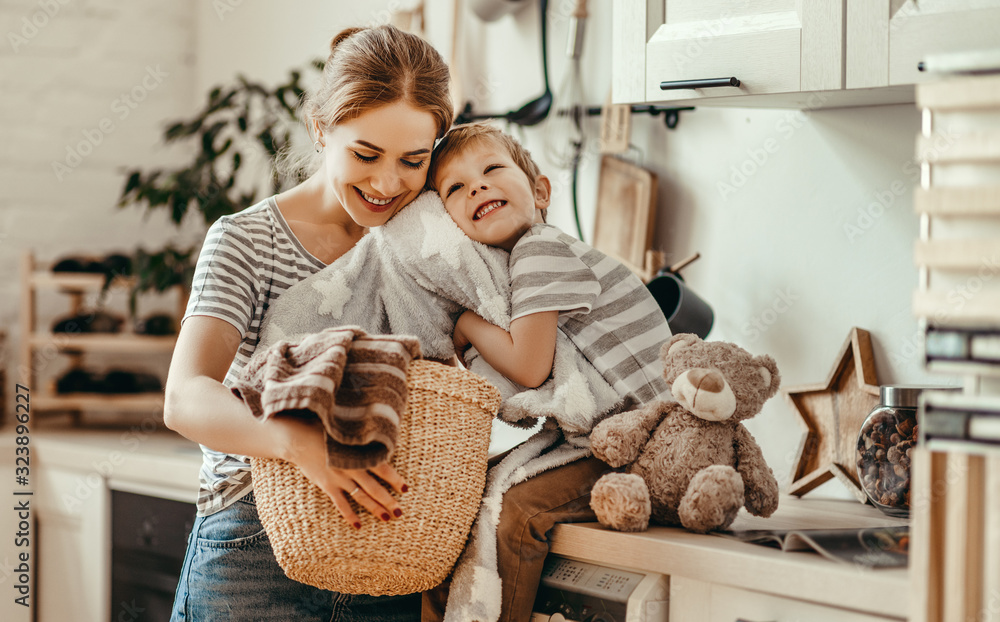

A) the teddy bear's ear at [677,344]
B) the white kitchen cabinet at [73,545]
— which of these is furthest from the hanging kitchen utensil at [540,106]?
the white kitchen cabinet at [73,545]

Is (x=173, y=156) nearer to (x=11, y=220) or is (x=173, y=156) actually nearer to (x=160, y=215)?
(x=160, y=215)

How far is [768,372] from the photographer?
3.59 ft

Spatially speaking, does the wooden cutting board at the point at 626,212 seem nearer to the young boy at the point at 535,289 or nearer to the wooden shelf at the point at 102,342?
the young boy at the point at 535,289

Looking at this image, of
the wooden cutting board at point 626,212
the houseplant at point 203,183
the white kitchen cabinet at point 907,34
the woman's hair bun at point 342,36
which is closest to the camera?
the white kitchen cabinet at point 907,34

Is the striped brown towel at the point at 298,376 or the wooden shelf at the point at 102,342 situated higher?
the striped brown towel at the point at 298,376

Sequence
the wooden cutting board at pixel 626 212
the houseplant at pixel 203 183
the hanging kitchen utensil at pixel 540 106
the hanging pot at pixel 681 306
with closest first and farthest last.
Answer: the hanging pot at pixel 681 306, the wooden cutting board at pixel 626 212, the hanging kitchen utensil at pixel 540 106, the houseplant at pixel 203 183

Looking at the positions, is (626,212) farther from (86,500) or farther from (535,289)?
(86,500)

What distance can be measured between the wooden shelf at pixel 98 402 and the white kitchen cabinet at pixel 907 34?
1792 mm

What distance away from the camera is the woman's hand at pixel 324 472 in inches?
37.1

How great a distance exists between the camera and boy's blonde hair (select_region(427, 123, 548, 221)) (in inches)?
48.1

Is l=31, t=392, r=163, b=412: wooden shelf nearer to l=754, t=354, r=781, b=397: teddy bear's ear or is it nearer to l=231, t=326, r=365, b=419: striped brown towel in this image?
l=231, t=326, r=365, b=419: striped brown towel

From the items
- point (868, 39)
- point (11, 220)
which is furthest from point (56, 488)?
point (868, 39)

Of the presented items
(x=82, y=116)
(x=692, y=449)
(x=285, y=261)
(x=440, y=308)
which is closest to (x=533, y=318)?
(x=440, y=308)

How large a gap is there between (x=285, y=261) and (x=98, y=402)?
126 centimetres
